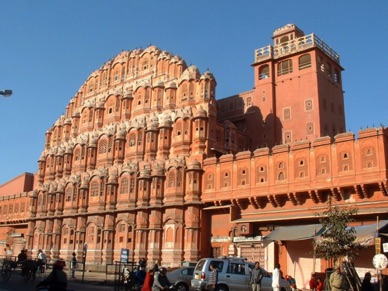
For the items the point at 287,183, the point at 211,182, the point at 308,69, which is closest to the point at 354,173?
the point at 287,183

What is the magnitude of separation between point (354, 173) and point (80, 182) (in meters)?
30.8

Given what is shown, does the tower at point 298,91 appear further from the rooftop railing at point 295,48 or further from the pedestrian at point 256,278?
the pedestrian at point 256,278

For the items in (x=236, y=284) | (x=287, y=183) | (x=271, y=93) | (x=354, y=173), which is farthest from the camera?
(x=271, y=93)

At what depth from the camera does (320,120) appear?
42.6 m

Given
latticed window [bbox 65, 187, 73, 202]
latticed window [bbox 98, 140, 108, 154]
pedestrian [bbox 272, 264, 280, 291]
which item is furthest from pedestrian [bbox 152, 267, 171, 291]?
latticed window [bbox 65, 187, 73, 202]

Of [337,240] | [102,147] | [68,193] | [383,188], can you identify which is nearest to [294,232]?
[383,188]

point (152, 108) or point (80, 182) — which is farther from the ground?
point (152, 108)

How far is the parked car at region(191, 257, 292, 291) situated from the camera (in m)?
20.4

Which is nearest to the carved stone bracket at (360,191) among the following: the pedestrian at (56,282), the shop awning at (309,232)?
the shop awning at (309,232)

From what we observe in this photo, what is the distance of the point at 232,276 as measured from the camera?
20.7 meters

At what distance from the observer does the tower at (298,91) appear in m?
43.4

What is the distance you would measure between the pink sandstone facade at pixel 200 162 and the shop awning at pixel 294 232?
4.08 feet

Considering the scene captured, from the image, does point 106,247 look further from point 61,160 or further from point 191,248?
point 61,160

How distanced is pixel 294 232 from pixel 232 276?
10524 millimetres
